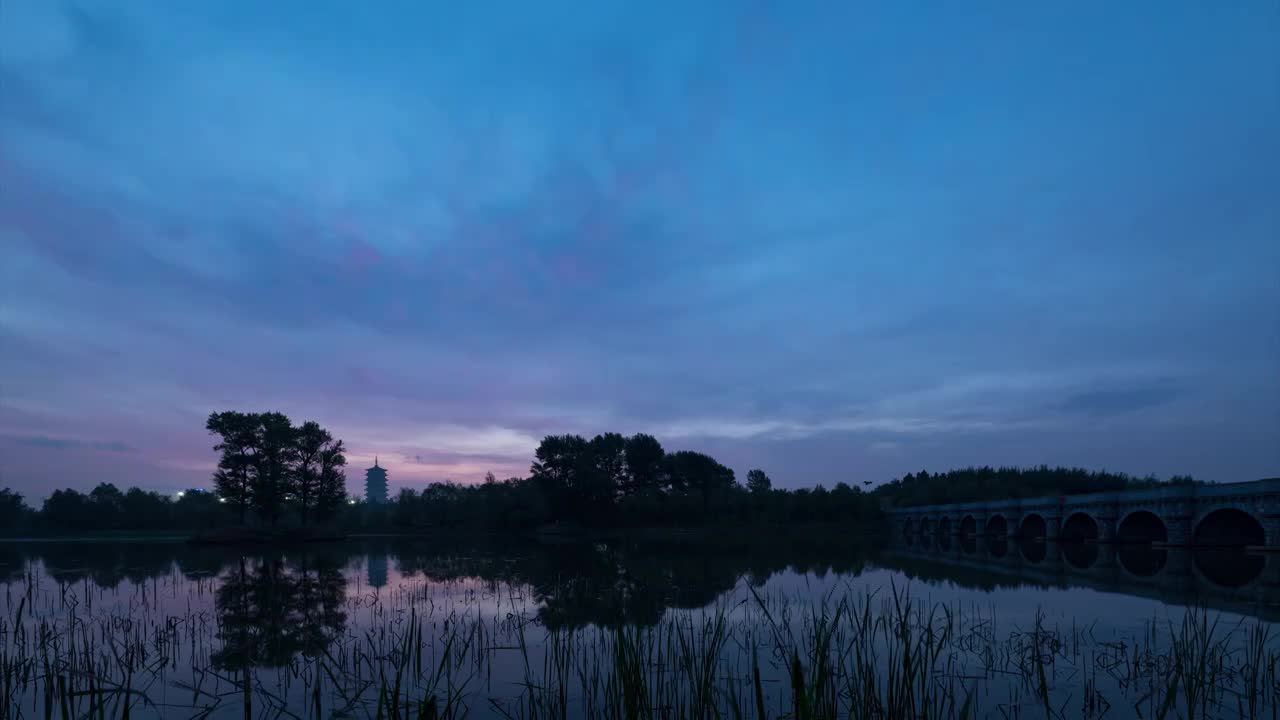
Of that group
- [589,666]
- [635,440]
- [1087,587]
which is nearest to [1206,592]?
[1087,587]

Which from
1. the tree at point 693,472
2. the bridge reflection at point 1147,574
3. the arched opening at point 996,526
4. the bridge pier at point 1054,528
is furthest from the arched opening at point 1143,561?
the tree at point 693,472

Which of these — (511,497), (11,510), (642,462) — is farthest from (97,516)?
(642,462)

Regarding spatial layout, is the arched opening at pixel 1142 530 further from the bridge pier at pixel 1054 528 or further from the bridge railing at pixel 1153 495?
the bridge pier at pixel 1054 528

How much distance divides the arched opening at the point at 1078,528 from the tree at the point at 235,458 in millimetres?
87395

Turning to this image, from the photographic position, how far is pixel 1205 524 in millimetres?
56906

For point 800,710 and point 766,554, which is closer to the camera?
point 800,710

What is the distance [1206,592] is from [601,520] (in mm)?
78647

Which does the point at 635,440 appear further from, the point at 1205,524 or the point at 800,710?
the point at 800,710

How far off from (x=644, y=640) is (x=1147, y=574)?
102ft

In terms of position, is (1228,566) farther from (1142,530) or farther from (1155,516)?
(1142,530)

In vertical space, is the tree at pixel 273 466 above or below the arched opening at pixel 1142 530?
above

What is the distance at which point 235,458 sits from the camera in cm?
7831

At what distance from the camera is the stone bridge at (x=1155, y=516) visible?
4856 centimetres

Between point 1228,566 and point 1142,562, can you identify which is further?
point 1142,562
